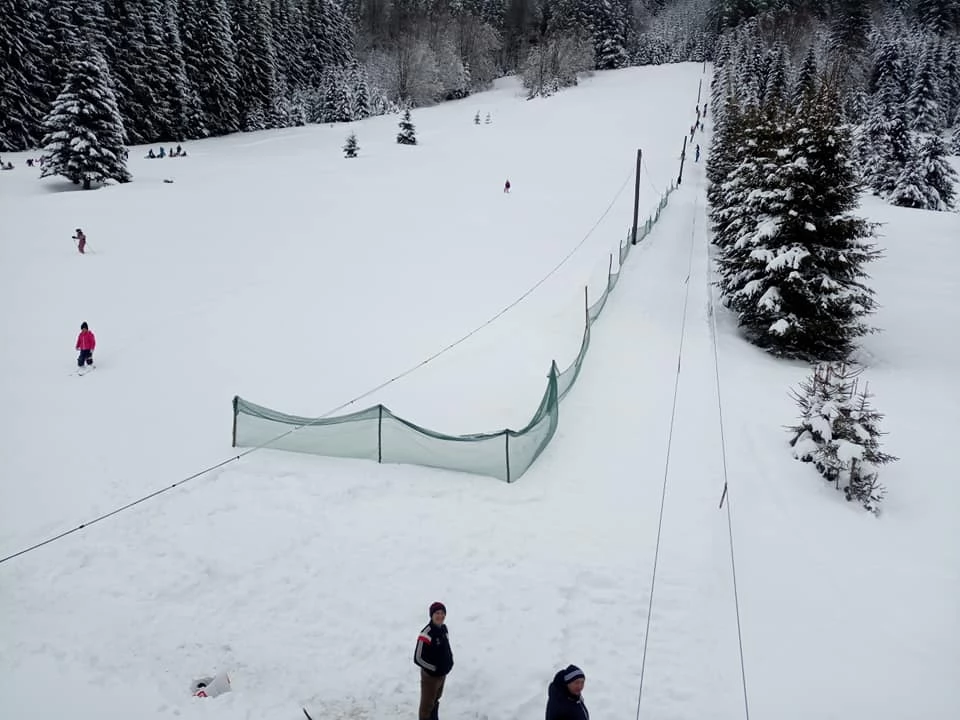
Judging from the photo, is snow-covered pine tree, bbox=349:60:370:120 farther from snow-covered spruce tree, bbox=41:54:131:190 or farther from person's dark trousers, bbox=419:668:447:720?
person's dark trousers, bbox=419:668:447:720

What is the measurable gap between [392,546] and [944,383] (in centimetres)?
1777

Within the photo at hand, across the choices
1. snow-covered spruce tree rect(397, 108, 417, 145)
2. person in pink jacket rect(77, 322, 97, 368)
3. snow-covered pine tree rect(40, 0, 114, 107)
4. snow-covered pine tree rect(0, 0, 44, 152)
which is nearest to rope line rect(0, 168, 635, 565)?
person in pink jacket rect(77, 322, 97, 368)

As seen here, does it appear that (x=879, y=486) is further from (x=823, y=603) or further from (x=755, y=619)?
(x=755, y=619)

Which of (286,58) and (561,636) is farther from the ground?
(286,58)

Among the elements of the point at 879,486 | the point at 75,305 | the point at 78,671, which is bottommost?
the point at 78,671

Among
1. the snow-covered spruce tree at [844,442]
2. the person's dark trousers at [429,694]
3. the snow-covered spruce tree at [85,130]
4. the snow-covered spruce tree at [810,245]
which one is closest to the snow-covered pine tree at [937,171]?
the snow-covered spruce tree at [810,245]

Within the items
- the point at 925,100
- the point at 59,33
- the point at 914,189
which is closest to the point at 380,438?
the point at 914,189

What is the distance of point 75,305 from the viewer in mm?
21047

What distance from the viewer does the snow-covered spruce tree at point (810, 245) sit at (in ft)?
60.7

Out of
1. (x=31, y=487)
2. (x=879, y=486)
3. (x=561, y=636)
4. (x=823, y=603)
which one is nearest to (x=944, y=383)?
(x=879, y=486)

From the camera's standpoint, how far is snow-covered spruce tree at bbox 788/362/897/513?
10.6 m

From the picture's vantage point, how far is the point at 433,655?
19.1ft

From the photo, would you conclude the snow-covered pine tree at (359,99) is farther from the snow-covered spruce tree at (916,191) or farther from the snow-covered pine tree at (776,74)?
the snow-covered spruce tree at (916,191)

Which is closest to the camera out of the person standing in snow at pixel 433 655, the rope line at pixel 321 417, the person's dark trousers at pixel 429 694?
the person standing in snow at pixel 433 655
